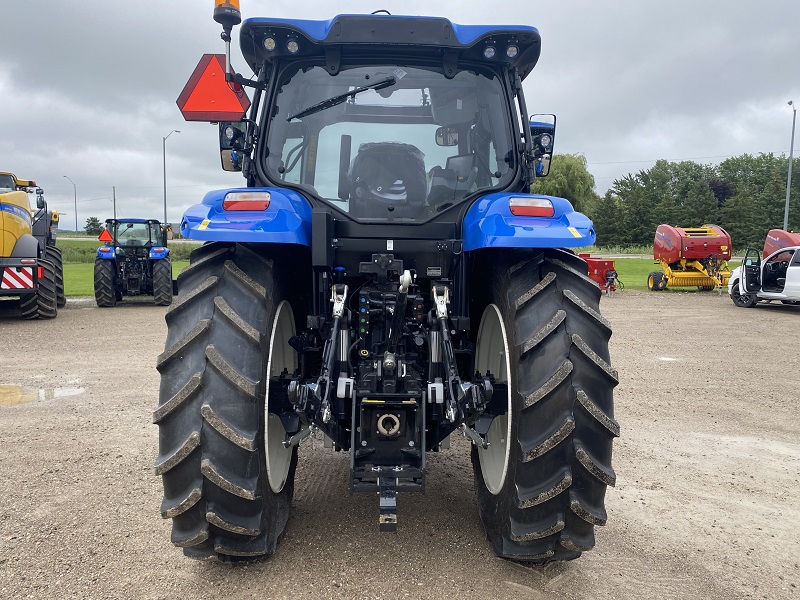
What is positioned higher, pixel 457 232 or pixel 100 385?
pixel 457 232

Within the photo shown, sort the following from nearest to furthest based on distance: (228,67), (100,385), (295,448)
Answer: (228,67) → (295,448) → (100,385)

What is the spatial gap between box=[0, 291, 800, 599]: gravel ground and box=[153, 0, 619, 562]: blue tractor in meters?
0.23

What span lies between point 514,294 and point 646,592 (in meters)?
1.47

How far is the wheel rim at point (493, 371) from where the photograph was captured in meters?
3.12

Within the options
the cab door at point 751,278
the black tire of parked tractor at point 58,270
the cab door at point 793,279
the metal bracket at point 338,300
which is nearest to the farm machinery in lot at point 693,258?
the cab door at point 751,278

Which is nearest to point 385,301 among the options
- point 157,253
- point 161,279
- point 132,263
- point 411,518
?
point 411,518

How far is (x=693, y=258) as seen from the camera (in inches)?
848

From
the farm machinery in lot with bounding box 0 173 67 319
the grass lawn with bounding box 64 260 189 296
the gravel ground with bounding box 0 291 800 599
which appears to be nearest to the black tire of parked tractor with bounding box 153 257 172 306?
the farm machinery in lot with bounding box 0 173 67 319

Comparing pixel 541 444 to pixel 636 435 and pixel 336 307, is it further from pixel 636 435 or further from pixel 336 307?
pixel 636 435

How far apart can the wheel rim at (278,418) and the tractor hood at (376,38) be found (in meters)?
1.37

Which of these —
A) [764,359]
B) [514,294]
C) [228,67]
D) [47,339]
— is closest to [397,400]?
[514,294]

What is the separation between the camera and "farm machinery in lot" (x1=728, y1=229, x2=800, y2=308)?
15.1 m

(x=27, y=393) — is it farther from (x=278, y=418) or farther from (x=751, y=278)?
(x=751, y=278)

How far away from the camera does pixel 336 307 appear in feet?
9.43
